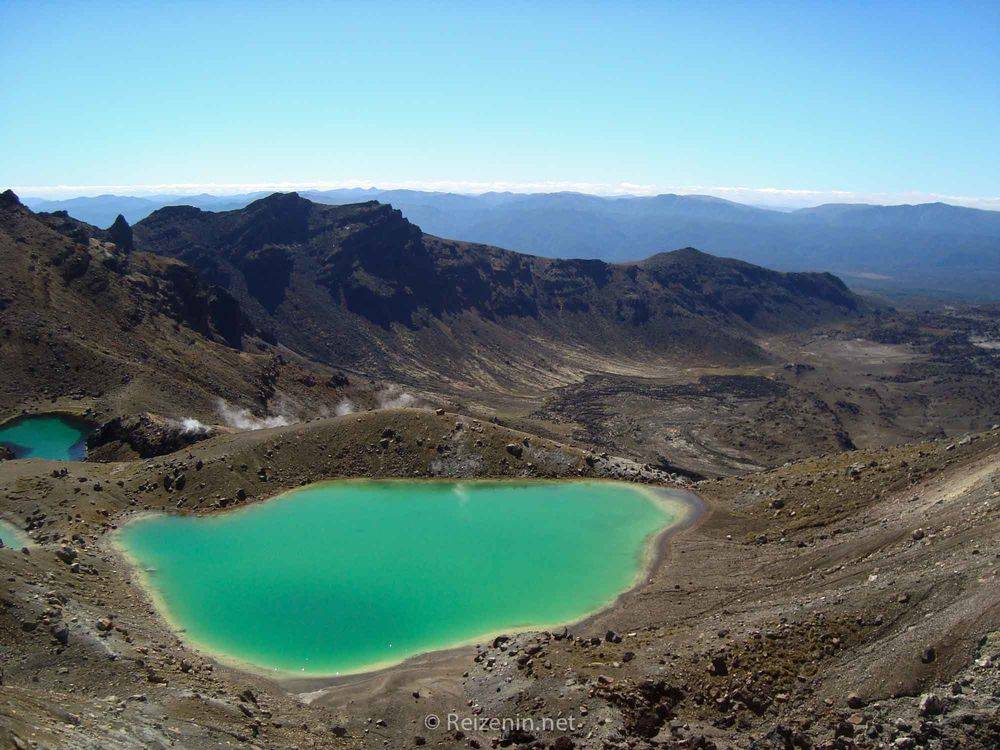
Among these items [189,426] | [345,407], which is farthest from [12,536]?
[345,407]

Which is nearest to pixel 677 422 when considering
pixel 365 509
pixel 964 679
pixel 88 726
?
pixel 365 509

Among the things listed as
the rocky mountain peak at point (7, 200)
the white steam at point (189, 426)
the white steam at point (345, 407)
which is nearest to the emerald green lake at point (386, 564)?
the white steam at point (189, 426)

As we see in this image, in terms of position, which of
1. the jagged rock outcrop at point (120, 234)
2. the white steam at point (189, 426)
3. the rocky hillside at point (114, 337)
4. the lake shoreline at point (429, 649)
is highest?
the jagged rock outcrop at point (120, 234)

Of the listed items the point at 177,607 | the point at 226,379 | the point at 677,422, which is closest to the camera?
the point at 177,607

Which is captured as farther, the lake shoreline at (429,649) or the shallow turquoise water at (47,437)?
the shallow turquoise water at (47,437)

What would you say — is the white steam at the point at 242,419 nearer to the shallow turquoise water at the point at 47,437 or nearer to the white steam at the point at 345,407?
the white steam at the point at 345,407

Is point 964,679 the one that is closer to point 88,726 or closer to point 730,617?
point 730,617

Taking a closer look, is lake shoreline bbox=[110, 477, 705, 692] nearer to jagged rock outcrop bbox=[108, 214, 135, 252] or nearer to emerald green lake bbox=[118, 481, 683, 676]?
emerald green lake bbox=[118, 481, 683, 676]

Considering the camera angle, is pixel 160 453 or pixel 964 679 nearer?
pixel 964 679
